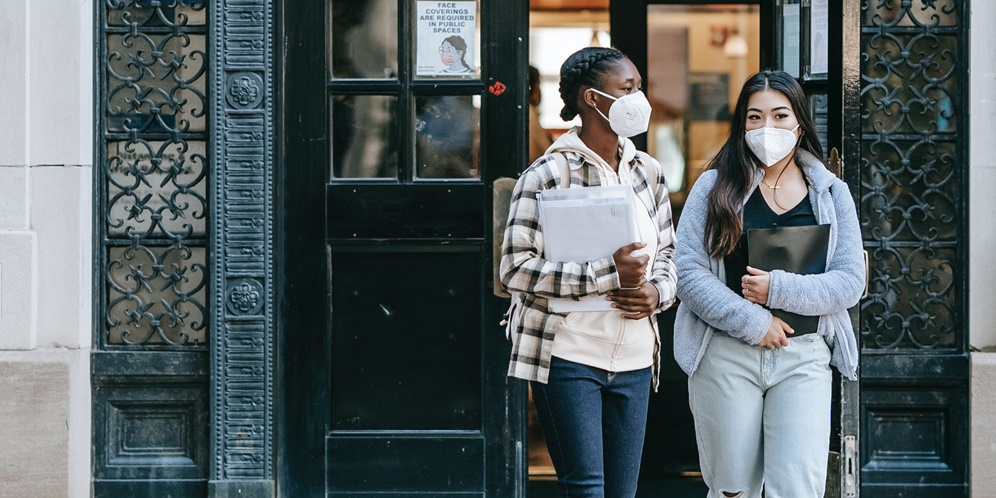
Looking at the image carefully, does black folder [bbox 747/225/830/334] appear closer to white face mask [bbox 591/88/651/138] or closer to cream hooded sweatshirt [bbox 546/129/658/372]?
cream hooded sweatshirt [bbox 546/129/658/372]

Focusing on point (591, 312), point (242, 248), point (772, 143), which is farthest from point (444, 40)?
point (591, 312)

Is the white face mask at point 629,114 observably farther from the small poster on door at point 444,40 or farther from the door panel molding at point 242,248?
the door panel molding at point 242,248

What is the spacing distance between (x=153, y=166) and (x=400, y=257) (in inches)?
52.6

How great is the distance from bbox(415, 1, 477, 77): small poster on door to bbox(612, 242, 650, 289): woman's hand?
8.32 feet

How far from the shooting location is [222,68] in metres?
6.04

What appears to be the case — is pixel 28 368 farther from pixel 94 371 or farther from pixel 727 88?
pixel 727 88

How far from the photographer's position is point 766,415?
408 cm

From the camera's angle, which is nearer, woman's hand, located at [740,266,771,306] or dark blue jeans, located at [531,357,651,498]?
dark blue jeans, located at [531,357,651,498]

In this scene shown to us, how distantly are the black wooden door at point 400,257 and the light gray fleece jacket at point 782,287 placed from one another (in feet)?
6.59

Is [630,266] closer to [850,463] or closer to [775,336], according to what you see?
[775,336]

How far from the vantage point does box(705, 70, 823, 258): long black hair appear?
409 cm

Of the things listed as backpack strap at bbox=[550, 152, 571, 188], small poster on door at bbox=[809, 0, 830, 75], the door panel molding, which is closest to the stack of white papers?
backpack strap at bbox=[550, 152, 571, 188]

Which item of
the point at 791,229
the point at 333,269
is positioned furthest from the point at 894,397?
the point at 333,269

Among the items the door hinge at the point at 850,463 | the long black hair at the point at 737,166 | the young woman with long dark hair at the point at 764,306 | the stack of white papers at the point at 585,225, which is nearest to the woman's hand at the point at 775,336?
the young woman with long dark hair at the point at 764,306
